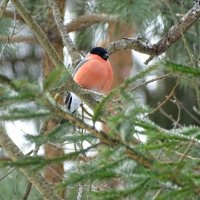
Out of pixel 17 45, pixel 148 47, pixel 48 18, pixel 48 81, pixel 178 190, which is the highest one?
pixel 48 81

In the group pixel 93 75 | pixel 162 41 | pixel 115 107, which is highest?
pixel 115 107

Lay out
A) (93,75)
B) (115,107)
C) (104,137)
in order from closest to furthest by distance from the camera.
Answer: (104,137), (115,107), (93,75)

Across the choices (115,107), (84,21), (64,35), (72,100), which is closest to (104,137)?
(115,107)

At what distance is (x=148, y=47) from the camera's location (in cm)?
225

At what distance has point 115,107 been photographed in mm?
1263

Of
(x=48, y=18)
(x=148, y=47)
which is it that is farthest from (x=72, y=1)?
(x=148, y=47)

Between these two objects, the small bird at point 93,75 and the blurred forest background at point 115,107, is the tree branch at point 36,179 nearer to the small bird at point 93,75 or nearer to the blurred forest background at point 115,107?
the blurred forest background at point 115,107

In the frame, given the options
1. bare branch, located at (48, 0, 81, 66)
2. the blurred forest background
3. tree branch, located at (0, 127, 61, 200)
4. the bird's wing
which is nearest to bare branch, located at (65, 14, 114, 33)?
the blurred forest background

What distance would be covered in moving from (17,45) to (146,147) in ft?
8.41

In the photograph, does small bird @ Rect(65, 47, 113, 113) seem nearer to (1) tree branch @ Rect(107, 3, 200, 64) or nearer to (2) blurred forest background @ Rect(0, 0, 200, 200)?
(2) blurred forest background @ Rect(0, 0, 200, 200)

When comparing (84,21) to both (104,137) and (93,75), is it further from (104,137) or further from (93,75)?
(104,137)

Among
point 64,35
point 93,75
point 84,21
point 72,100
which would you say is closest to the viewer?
point 64,35

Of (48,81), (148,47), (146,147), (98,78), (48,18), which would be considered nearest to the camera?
(48,81)

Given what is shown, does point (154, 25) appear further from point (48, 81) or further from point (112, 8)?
point (48, 81)
